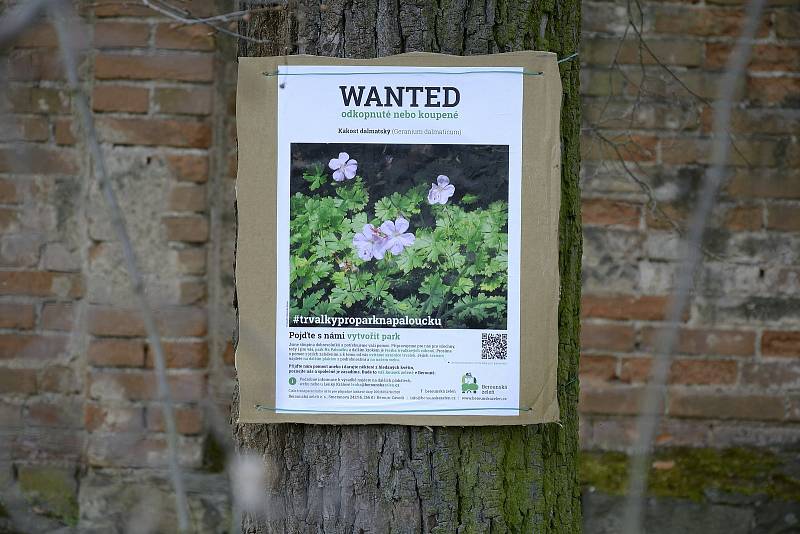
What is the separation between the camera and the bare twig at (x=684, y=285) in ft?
7.38

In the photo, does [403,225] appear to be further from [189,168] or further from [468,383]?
[189,168]

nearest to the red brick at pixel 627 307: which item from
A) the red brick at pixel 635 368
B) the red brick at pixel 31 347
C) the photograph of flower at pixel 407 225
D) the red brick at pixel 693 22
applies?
the red brick at pixel 635 368

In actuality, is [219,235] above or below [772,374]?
above

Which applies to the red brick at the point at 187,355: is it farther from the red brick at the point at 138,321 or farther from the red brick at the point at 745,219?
the red brick at the point at 745,219

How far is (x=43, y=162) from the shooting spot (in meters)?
2.54

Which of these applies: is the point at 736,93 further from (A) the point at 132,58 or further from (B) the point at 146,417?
(B) the point at 146,417

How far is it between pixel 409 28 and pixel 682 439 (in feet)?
5.61

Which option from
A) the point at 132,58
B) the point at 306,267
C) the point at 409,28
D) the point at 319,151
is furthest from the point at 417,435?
→ the point at 132,58

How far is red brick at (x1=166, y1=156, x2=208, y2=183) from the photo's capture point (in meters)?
2.48

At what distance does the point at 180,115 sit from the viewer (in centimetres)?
248

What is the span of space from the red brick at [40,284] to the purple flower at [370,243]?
1487 millimetres

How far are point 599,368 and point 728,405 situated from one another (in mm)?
379

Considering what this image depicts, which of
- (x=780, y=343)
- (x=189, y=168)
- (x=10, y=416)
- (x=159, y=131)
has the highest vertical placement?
(x=159, y=131)

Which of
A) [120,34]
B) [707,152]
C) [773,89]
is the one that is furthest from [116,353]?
[773,89]
